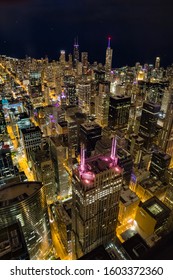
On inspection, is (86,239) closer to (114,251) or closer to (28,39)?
(114,251)

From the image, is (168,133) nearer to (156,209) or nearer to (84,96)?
(156,209)

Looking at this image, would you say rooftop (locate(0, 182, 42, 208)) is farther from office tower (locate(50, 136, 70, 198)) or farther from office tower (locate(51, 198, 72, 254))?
office tower (locate(50, 136, 70, 198))

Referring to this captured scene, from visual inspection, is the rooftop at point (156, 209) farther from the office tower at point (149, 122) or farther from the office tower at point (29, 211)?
the office tower at point (149, 122)

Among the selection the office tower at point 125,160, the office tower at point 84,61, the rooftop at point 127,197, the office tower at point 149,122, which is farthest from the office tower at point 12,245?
the office tower at point 84,61
